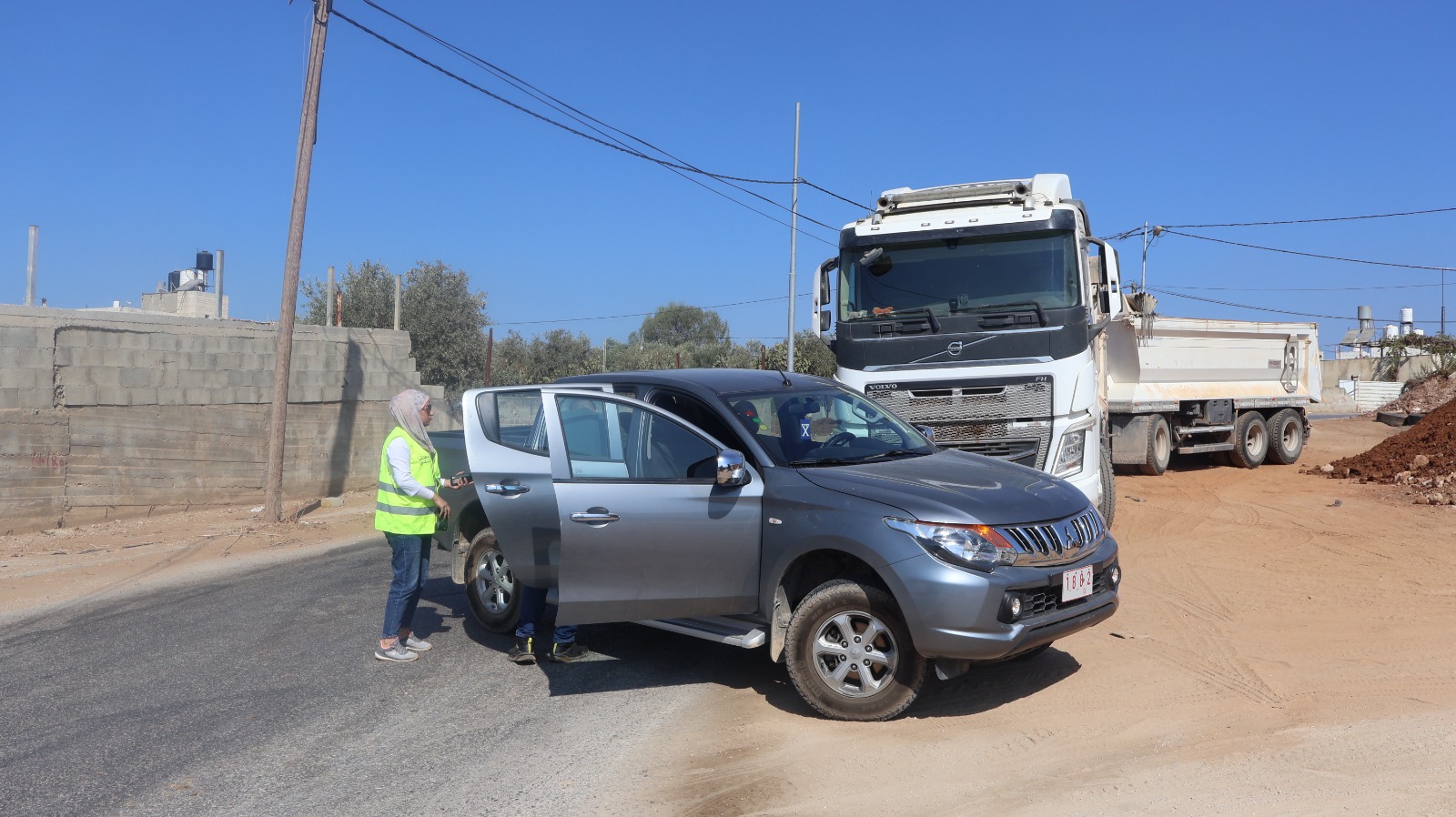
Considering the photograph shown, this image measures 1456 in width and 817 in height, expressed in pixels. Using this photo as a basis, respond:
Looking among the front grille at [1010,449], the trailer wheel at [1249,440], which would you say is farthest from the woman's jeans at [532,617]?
the trailer wheel at [1249,440]

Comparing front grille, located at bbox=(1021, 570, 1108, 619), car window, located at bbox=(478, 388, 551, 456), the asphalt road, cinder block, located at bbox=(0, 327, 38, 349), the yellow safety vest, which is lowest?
the asphalt road

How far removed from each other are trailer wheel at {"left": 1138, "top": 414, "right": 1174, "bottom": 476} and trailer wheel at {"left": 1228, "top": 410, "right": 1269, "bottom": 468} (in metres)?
2.08

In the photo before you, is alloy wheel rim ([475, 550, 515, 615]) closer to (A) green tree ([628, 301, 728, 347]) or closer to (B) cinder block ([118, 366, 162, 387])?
(B) cinder block ([118, 366, 162, 387])

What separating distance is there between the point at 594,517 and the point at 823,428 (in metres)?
1.52

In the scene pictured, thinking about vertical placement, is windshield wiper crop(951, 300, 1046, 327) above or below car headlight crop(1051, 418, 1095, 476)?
above

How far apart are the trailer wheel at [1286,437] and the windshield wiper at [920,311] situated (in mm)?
12895

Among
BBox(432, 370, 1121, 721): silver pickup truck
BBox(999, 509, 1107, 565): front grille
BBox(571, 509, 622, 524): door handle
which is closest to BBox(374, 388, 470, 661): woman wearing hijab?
BBox(432, 370, 1121, 721): silver pickup truck

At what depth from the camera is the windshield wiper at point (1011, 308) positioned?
1010 cm

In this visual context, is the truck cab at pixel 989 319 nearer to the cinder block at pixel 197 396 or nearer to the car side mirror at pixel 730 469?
→ the car side mirror at pixel 730 469

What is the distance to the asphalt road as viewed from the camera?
15.9 feet

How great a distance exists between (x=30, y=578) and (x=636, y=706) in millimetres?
7513

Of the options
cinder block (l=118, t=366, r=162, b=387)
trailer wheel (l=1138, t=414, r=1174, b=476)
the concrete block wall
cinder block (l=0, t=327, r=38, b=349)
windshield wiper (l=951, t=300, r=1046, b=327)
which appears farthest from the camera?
trailer wheel (l=1138, t=414, r=1174, b=476)

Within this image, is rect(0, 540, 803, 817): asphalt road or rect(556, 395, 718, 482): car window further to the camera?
rect(556, 395, 718, 482): car window

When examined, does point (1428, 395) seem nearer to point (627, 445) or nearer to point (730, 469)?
point (627, 445)
